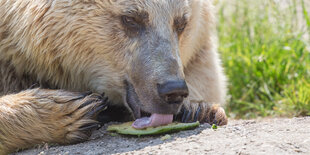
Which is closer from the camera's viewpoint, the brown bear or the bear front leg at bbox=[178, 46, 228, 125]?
the brown bear

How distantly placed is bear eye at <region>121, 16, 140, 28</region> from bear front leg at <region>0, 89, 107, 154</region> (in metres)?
0.70

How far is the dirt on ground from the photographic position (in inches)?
114

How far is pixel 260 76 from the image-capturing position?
5.98 m

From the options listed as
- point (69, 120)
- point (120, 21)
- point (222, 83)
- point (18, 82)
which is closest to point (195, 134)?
point (69, 120)

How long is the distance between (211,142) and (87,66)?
1.45 meters

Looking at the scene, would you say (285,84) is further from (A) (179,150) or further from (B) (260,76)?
(A) (179,150)

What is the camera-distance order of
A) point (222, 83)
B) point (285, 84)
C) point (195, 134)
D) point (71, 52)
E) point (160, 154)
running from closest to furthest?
point (160, 154) < point (195, 134) < point (71, 52) < point (222, 83) < point (285, 84)

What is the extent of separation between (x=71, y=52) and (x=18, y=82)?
54 cm

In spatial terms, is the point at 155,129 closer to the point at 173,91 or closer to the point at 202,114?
the point at 173,91

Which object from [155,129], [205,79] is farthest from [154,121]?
[205,79]

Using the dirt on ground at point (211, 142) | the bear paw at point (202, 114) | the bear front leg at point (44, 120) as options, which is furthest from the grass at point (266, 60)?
the bear front leg at point (44, 120)

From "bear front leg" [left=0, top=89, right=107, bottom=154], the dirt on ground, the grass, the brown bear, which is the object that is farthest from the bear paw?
the grass

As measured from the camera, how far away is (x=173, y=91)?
11.1 feet

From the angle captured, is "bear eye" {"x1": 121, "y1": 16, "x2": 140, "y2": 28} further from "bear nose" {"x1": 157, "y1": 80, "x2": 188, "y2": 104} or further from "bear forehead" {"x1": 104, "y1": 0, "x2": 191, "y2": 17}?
"bear nose" {"x1": 157, "y1": 80, "x2": 188, "y2": 104}
